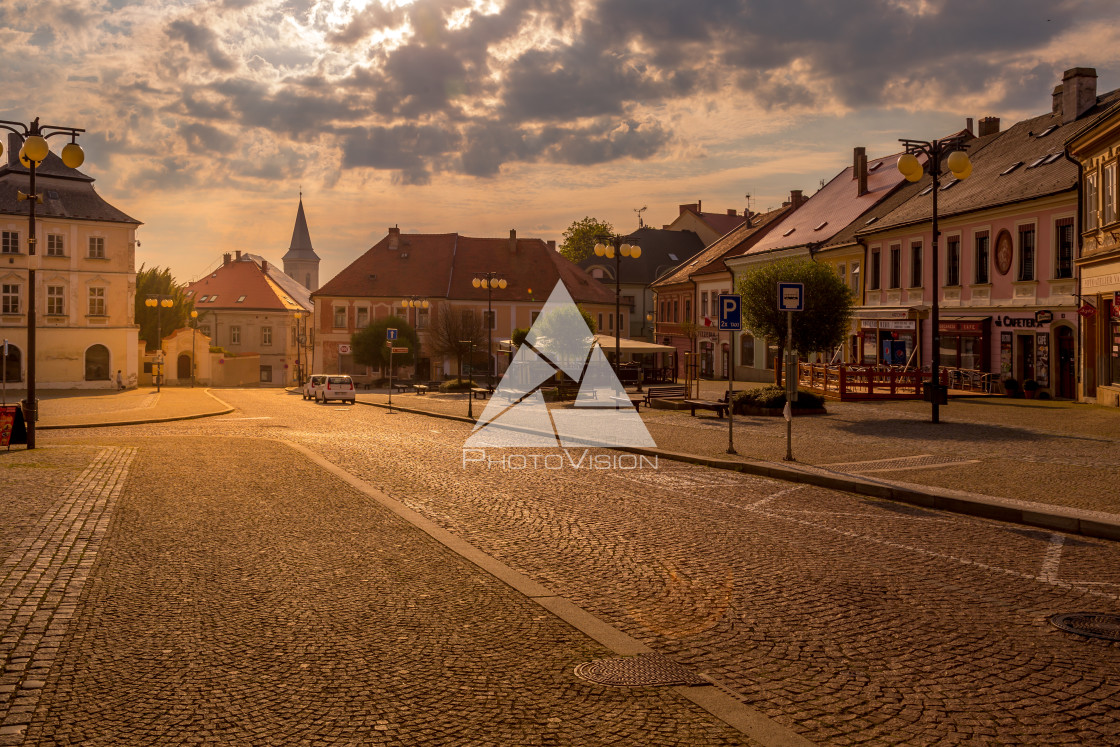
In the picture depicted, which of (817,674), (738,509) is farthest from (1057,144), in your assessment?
(817,674)

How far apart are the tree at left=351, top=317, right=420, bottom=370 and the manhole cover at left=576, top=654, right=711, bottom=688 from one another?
6520cm

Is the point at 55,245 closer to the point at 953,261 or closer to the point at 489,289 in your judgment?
the point at 489,289

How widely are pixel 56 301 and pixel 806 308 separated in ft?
162

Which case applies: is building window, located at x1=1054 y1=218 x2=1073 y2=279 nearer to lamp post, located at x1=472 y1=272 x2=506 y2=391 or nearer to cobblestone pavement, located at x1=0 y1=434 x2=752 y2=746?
lamp post, located at x1=472 y1=272 x2=506 y2=391

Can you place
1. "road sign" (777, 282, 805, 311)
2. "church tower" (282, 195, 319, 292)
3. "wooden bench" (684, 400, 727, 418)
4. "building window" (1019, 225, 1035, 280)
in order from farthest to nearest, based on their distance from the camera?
"church tower" (282, 195, 319, 292) → "building window" (1019, 225, 1035, 280) → "wooden bench" (684, 400, 727, 418) → "road sign" (777, 282, 805, 311)

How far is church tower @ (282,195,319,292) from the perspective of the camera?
15812 cm

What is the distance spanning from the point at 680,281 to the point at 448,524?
5581 cm

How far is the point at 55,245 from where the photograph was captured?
58.2 m

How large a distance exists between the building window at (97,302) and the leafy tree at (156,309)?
18086 millimetres

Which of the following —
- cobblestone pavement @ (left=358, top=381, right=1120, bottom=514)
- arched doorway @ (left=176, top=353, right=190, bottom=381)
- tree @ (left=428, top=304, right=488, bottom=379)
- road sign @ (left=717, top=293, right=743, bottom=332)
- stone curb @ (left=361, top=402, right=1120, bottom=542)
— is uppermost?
tree @ (left=428, top=304, right=488, bottom=379)

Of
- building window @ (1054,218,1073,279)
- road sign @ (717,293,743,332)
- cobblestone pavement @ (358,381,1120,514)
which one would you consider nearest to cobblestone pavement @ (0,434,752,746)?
cobblestone pavement @ (358,381,1120,514)

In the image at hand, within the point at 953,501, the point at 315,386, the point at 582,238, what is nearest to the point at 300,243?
the point at 582,238

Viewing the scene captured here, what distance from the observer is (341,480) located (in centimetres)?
1401

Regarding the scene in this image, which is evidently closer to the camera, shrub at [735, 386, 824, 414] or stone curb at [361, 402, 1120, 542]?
stone curb at [361, 402, 1120, 542]
